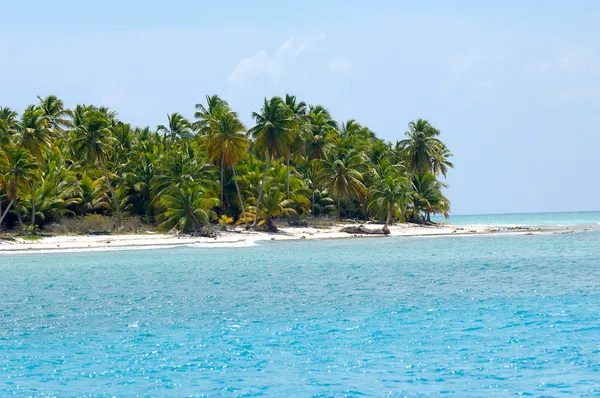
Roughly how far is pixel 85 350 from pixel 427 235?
53752mm

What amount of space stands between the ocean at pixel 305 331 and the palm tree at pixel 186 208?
2069 cm

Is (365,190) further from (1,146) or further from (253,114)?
(1,146)

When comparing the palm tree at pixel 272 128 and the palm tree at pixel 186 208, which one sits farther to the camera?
the palm tree at pixel 272 128

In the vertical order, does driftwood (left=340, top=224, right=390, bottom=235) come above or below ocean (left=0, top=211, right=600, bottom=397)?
above

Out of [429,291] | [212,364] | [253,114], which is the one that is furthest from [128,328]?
[253,114]

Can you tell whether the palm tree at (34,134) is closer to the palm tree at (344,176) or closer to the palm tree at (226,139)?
the palm tree at (226,139)

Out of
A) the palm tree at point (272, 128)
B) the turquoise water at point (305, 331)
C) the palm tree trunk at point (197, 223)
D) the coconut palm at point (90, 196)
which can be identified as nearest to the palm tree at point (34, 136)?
the coconut palm at point (90, 196)

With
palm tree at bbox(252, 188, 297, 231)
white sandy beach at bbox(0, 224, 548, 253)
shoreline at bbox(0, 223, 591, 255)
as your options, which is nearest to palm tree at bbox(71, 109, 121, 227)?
white sandy beach at bbox(0, 224, 548, 253)

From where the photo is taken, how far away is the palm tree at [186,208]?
54.4 metres

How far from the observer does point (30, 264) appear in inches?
1476

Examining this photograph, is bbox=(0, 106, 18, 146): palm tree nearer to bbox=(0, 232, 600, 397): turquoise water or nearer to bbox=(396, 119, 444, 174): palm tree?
bbox=(0, 232, 600, 397): turquoise water

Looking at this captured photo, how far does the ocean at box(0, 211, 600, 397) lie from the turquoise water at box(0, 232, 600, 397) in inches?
1.8

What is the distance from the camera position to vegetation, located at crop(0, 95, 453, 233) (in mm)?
54438

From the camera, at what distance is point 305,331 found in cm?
1659
